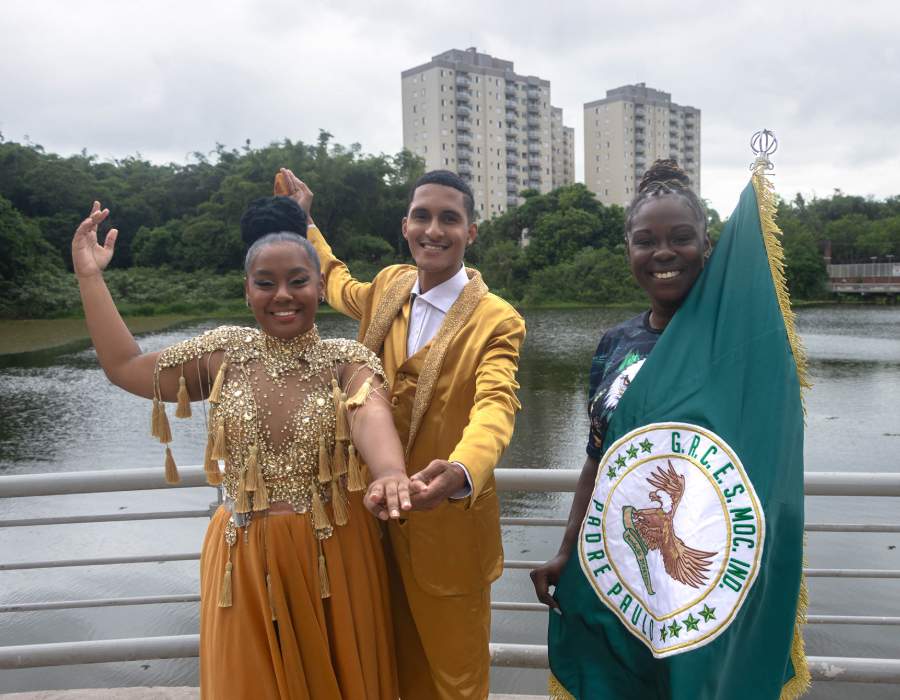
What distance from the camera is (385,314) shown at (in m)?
2.08

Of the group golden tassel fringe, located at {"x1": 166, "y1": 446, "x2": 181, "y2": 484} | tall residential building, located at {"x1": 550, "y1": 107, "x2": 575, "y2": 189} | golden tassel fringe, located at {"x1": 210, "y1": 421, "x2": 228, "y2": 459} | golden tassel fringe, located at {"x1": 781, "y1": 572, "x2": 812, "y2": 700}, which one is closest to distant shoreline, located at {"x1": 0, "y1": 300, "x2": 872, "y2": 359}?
golden tassel fringe, located at {"x1": 166, "y1": 446, "x2": 181, "y2": 484}

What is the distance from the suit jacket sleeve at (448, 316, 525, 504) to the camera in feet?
5.24

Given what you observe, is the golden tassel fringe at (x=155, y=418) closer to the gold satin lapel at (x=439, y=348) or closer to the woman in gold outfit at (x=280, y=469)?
the woman in gold outfit at (x=280, y=469)

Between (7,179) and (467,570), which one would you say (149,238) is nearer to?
(7,179)

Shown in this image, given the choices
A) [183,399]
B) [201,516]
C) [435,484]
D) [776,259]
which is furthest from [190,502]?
[776,259]

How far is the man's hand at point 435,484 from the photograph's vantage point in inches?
58.7

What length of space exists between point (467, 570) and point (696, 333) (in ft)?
2.61

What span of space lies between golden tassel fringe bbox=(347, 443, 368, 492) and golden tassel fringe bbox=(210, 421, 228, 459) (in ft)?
0.92

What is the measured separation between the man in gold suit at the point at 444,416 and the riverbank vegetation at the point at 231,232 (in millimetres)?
30806

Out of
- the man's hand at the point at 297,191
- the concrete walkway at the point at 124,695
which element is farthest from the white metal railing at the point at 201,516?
the man's hand at the point at 297,191

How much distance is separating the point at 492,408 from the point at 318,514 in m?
0.46

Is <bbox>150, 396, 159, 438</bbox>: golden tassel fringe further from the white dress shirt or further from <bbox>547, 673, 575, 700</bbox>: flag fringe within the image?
<bbox>547, 673, 575, 700</bbox>: flag fringe

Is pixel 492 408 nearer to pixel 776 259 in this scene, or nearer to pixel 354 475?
pixel 354 475

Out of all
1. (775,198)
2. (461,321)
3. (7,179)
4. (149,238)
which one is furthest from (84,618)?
(7,179)
